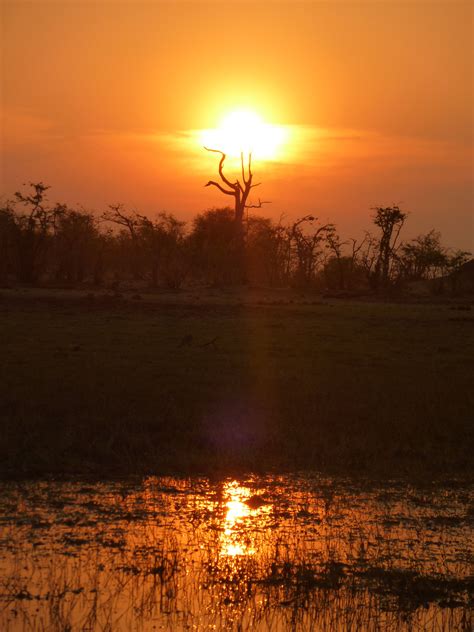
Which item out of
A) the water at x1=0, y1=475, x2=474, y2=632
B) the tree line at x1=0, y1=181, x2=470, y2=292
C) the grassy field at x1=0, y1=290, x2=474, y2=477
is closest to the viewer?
the water at x1=0, y1=475, x2=474, y2=632

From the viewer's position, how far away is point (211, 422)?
435 inches

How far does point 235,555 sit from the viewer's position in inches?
258

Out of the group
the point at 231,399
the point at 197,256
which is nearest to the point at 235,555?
the point at 231,399

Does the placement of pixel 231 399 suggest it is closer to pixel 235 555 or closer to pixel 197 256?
pixel 235 555

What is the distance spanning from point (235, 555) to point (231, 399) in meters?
5.98

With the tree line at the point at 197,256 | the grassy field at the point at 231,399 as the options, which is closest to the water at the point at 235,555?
the grassy field at the point at 231,399

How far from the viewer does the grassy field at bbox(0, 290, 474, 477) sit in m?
9.67

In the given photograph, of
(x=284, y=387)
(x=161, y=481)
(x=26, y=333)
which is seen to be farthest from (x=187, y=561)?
(x=26, y=333)

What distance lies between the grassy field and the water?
0.82m

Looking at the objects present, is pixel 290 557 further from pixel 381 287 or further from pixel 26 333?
pixel 381 287

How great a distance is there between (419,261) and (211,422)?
41.7 m

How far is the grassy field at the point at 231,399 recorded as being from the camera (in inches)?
381

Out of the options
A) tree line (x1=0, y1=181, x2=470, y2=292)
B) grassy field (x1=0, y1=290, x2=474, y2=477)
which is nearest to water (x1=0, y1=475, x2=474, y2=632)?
grassy field (x1=0, y1=290, x2=474, y2=477)

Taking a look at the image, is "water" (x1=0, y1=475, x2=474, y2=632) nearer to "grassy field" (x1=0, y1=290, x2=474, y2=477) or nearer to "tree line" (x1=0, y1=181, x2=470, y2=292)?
"grassy field" (x1=0, y1=290, x2=474, y2=477)
